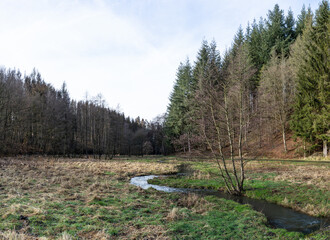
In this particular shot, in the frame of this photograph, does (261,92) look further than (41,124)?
No

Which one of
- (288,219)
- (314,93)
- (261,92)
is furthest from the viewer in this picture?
(314,93)

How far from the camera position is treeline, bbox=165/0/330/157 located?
12.5 metres

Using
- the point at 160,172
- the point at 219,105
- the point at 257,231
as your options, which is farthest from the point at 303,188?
the point at 160,172

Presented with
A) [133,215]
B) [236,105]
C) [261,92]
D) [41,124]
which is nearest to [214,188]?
[236,105]

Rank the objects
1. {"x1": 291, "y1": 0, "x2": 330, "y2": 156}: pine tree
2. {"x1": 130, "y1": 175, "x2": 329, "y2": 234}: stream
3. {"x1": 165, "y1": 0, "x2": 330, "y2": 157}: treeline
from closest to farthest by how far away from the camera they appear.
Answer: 1. {"x1": 130, "y1": 175, "x2": 329, "y2": 234}: stream
2. {"x1": 165, "y1": 0, "x2": 330, "y2": 157}: treeline
3. {"x1": 291, "y1": 0, "x2": 330, "y2": 156}: pine tree

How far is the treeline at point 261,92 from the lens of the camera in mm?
12492

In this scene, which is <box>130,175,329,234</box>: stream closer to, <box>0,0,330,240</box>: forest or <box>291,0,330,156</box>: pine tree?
<box>0,0,330,240</box>: forest

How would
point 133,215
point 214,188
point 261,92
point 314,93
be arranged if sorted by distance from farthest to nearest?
1. point 314,93
2. point 214,188
3. point 261,92
4. point 133,215

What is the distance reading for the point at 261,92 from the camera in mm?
12273

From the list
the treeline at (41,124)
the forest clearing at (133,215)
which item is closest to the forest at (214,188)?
the forest clearing at (133,215)

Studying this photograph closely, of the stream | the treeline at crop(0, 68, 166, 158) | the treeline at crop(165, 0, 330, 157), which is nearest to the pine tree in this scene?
the treeline at crop(165, 0, 330, 157)

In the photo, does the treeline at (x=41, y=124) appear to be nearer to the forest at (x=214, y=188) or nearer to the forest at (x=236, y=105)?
the forest at (x=236, y=105)

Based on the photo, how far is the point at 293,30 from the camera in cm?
5147

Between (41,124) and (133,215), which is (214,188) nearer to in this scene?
(133,215)
